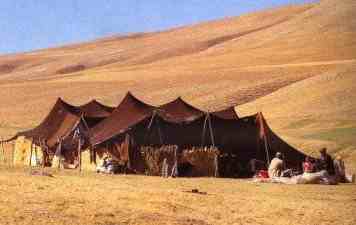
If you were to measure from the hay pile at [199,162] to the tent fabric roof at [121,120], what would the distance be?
9.03 feet

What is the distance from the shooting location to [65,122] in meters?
30.3

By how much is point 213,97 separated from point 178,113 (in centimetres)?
2469

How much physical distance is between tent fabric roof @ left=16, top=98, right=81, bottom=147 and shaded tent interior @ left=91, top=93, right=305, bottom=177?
165cm

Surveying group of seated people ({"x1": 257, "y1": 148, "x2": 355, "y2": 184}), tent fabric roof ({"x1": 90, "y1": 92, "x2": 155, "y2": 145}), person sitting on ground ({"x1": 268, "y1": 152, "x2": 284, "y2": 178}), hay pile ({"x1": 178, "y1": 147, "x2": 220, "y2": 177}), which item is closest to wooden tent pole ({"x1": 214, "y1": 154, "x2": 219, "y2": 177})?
hay pile ({"x1": 178, "y1": 147, "x2": 220, "y2": 177})

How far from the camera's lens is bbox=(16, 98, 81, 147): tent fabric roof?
2964cm

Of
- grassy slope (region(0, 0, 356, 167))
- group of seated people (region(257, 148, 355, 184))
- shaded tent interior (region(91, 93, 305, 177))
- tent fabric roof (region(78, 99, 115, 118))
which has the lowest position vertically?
group of seated people (region(257, 148, 355, 184))

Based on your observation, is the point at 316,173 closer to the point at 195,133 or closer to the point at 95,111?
the point at 195,133

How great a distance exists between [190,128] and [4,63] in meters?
100

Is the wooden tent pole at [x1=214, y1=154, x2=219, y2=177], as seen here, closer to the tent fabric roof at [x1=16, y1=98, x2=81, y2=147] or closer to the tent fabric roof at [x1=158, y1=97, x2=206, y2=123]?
the tent fabric roof at [x1=158, y1=97, x2=206, y2=123]

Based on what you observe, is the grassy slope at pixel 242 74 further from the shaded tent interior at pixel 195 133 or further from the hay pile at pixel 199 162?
the hay pile at pixel 199 162

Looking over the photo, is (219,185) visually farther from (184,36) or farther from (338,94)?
(184,36)

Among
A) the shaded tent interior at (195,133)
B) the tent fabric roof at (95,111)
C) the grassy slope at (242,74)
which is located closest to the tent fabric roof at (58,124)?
the tent fabric roof at (95,111)

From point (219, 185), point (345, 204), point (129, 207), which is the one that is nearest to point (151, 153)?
point (219, 185)

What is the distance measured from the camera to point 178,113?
2859 centimetres
